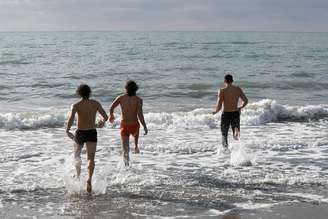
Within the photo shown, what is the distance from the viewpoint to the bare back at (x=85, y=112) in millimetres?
7496

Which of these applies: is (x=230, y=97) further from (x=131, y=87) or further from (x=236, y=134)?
(x=131, y=87)

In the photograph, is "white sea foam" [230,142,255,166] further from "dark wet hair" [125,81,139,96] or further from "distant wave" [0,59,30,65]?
"distant wave" [0,59,30,65]

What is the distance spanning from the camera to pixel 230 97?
10281mm

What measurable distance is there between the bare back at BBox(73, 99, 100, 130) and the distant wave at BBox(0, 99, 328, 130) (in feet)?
21.2

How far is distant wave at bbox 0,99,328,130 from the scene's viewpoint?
14.1 meters

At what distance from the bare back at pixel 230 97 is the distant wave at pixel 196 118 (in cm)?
360

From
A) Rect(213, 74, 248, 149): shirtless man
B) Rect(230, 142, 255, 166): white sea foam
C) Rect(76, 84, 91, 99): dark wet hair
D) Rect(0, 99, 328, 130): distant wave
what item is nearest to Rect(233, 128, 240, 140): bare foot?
Rect(213, 74, 248, 149): shirtless man

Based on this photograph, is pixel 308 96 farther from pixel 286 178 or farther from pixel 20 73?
pixel 20 73

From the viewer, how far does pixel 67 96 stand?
21.2 metres

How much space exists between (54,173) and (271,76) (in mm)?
21614

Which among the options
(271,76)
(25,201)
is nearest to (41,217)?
(25,201)

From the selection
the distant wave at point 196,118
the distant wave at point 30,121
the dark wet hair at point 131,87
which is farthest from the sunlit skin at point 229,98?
the distant wave at point 30,121

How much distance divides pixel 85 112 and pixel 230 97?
3.81 metres

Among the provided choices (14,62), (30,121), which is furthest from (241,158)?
(14,62)
